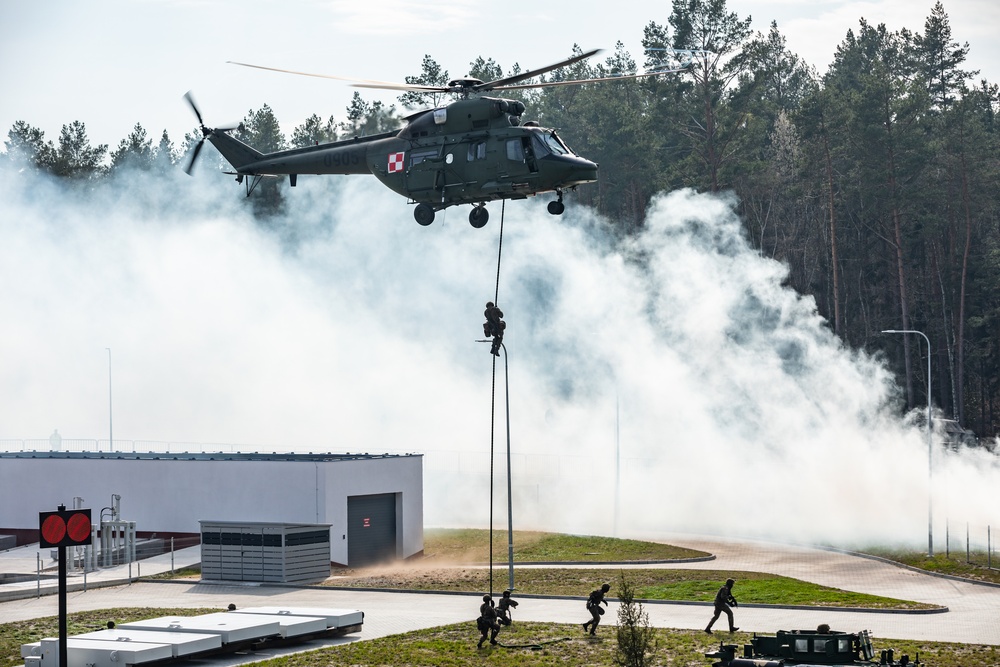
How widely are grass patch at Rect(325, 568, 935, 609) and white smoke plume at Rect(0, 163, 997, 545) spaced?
15.1 metres

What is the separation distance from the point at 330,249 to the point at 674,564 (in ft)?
156

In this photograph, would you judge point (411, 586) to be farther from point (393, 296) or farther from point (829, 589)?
point (393, 296)

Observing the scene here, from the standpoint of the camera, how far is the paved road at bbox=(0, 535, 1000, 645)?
113ft

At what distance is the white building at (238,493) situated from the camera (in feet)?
166

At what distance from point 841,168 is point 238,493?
180 feet

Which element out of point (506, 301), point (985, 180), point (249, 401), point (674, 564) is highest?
point (985, 180)

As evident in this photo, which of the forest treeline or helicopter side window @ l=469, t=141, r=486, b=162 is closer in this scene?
helicopter side window @ l=469, t=141, r=486, b=162

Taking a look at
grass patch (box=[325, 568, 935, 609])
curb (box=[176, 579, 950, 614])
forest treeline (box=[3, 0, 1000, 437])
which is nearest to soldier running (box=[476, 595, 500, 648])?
curb (box=[176, 579, 950, 614])

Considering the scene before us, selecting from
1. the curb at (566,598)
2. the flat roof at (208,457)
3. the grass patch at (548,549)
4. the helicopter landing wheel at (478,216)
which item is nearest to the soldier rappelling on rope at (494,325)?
the helicopter landing wheel at (478,216)

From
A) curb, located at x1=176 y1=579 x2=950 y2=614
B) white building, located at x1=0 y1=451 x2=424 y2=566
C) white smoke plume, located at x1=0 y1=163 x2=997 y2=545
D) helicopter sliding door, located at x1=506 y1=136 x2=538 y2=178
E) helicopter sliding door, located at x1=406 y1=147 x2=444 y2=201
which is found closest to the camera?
helicopter sliding door, located at x1=506 y1=136 x2=538 y2=178

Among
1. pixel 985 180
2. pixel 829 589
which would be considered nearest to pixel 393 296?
pixel 985 180

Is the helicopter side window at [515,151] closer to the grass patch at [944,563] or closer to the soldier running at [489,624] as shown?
the soldier running at [489,624]

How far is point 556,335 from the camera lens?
80000 millimetres

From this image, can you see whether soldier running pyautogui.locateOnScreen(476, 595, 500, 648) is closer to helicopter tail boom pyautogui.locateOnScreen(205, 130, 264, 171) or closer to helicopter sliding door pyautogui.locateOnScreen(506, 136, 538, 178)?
helicopter sliding door pyautogui.locateOnScreen(506, 136, 538, 178)
